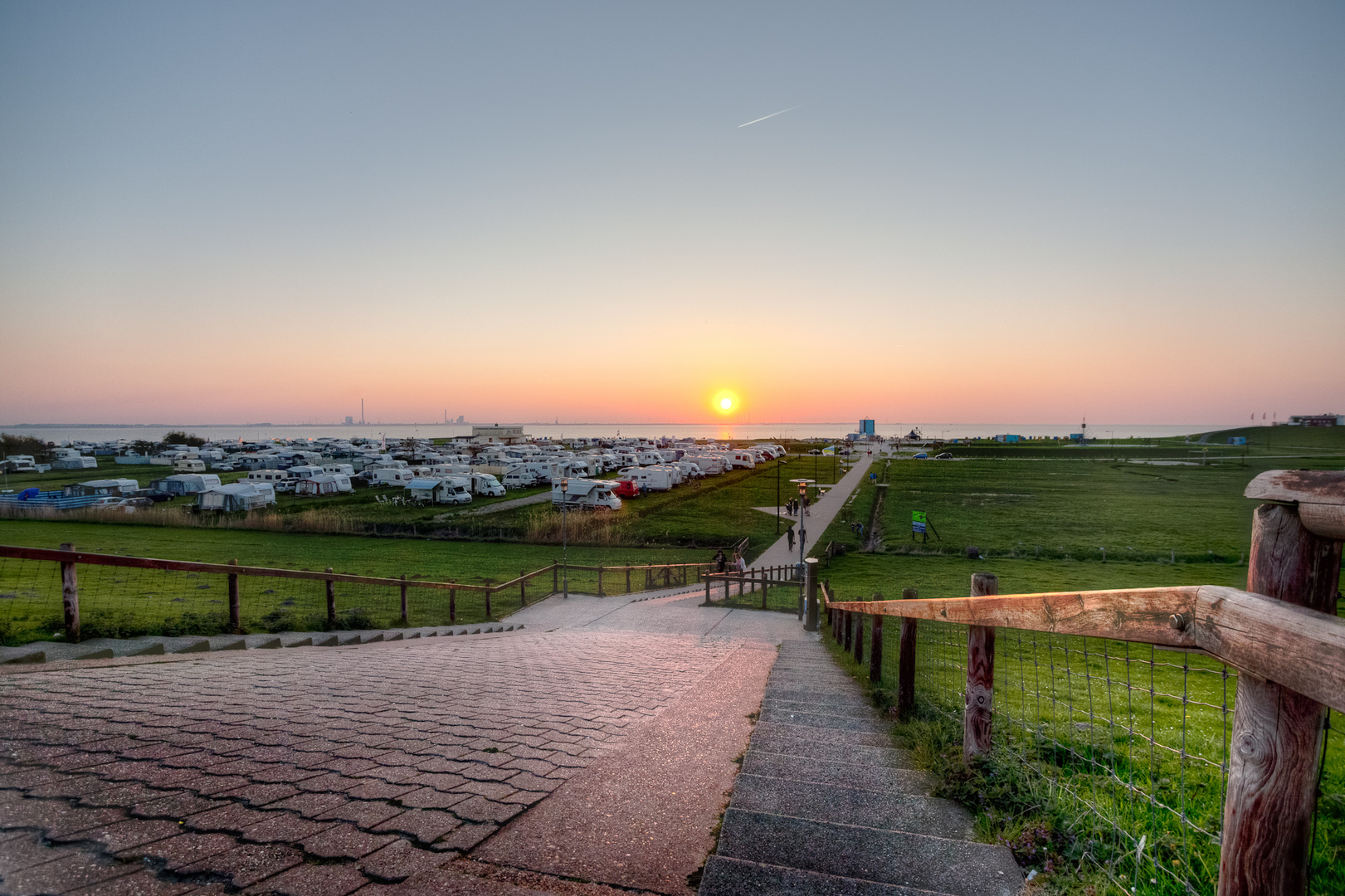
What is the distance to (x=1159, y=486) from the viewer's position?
5484cm

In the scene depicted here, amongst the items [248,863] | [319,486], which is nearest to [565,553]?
[248,863]

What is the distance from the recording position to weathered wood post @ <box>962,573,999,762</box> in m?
3.55

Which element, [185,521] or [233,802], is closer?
[233,802]

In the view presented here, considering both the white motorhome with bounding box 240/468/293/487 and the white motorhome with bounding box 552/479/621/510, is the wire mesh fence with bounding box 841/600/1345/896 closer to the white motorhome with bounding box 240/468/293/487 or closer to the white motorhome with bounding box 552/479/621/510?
the white motorhome with bounding box 552/479/621/510

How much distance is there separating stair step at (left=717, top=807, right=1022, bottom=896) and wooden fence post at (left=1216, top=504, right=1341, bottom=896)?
3.41ft

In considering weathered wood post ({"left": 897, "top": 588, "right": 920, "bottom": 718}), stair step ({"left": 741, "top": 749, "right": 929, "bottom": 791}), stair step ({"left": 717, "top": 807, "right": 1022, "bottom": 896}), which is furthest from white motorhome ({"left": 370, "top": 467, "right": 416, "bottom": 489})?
stair step ({"left": 717, "top": 807, "right": 1022, "bottom": 896})

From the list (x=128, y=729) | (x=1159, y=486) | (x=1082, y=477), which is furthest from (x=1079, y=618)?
(x=1082, y=477)

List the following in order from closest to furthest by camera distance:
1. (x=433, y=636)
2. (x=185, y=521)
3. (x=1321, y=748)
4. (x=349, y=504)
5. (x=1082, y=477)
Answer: (x=1321, y=748) → (x=433, y=636) → (x=185, y=521) → (x=349, y=504) → (x=1082, y=477)

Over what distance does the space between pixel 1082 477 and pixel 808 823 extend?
74.4 metres

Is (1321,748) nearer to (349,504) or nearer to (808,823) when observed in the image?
(808,823)

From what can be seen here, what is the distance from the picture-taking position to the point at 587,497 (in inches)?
1486

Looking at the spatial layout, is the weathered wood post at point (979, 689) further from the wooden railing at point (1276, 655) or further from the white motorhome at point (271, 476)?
the white motorhome at point (271, 476)

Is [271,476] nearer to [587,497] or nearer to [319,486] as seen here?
[319,486]

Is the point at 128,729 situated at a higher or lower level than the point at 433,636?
higher
